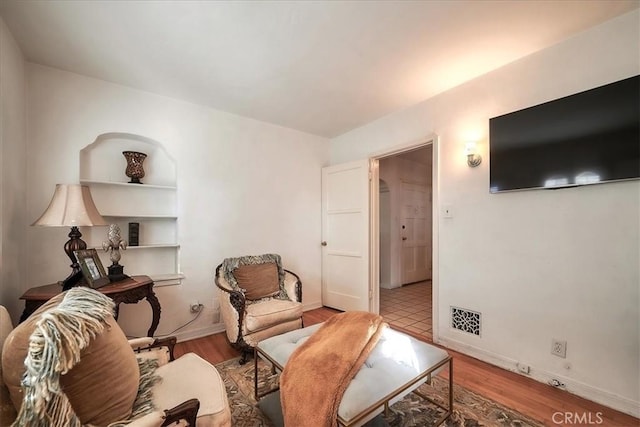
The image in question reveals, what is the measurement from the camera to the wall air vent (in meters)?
2.37

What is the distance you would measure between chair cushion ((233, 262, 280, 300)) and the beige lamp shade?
4.21ft

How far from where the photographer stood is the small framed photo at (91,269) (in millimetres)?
1874

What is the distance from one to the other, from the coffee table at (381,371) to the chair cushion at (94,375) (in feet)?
2.50

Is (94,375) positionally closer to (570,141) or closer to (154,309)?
(154,309)

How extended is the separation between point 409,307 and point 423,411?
2.29 meters

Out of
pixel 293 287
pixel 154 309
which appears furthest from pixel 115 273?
pixel 293 287

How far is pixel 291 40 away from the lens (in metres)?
1.88

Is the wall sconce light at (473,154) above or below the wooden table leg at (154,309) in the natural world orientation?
above

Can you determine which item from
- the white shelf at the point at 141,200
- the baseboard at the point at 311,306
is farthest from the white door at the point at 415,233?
the white shelf at the point at 141,200

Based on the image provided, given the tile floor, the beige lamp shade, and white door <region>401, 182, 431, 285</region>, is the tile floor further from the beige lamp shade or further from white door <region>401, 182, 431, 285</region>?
the beige lamp shade

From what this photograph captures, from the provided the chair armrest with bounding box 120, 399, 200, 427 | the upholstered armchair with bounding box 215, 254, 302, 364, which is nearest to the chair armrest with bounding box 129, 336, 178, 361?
the chair armrest with bounding box 120, 399, 200, 427

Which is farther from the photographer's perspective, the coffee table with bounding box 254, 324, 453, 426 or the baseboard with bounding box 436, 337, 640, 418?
the baseboard with bounding box 436, 337, 640, 418

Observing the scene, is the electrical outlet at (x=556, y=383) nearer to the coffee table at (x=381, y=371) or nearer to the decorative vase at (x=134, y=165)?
the coffee table at (x=381, y=371)

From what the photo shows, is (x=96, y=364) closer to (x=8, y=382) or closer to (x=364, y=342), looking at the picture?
(x=8, y=382)
